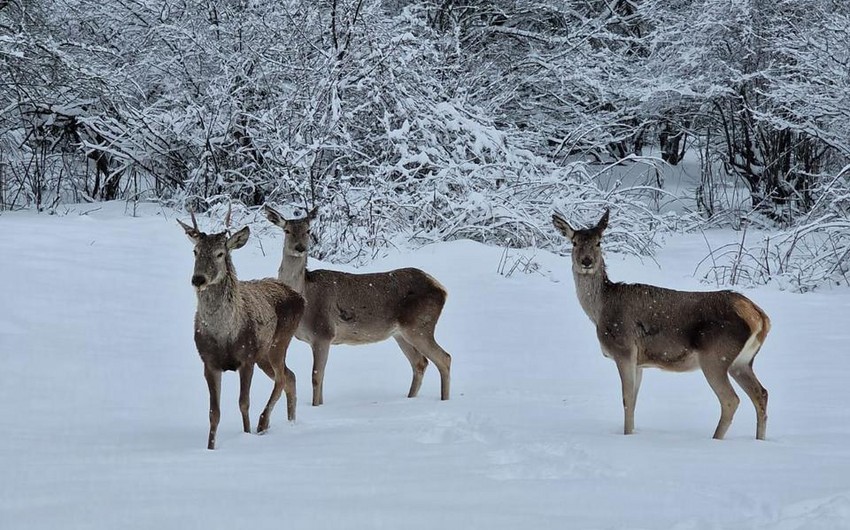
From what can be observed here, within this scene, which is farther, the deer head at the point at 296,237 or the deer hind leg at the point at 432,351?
the deer head at the point at 296,237

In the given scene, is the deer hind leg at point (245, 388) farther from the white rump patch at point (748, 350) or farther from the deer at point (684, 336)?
the white rump patch at point (748, 350)

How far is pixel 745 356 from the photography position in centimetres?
728

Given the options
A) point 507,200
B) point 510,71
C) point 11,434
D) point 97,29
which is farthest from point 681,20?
point 11,434

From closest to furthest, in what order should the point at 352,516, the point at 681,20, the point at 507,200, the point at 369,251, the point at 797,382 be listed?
the point at 352,516
the point at 797,382
the point at 369,251
the point at 507,200
the point at 681,20

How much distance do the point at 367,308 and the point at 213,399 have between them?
2.60 metres

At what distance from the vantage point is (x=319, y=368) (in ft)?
28.3

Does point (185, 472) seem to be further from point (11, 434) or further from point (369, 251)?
point (369, 251)

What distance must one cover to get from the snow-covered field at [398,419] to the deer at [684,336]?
337mm

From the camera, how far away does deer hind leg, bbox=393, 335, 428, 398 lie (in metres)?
9.01

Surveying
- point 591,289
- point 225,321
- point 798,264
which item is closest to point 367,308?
point 591,289

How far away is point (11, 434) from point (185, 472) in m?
1.87

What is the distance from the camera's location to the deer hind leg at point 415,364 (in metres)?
9.01

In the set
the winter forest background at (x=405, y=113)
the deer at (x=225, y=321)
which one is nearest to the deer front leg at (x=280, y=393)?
the deer at (x=225, y=321)

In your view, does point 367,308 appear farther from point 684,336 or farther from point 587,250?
point 684,336
